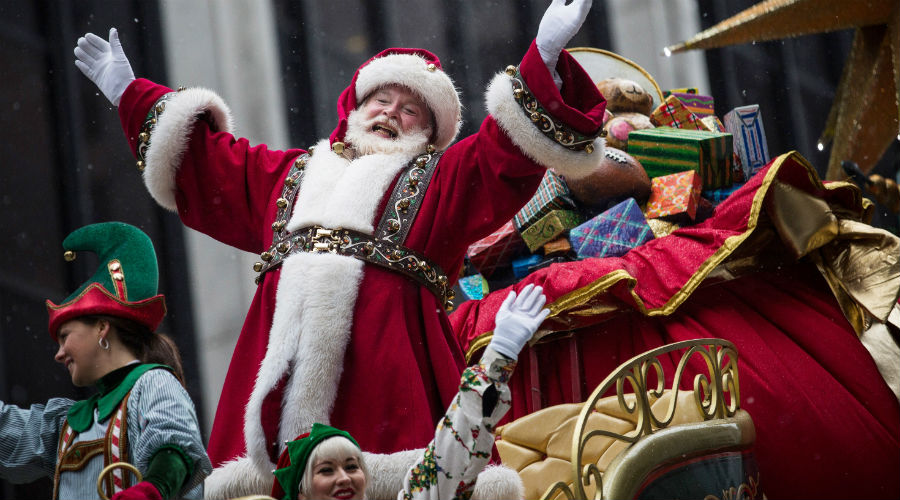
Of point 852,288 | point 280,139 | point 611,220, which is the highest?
point 280,139

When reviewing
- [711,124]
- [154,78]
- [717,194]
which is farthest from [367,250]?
[154,78]

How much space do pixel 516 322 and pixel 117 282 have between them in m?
1.16

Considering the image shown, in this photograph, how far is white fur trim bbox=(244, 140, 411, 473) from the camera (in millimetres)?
2631

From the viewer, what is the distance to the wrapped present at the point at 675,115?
4316mm

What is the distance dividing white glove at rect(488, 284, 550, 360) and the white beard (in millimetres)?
842

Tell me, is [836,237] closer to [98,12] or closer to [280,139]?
[280,139]

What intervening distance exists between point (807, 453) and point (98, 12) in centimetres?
344

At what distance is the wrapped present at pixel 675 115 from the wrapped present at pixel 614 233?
69cm

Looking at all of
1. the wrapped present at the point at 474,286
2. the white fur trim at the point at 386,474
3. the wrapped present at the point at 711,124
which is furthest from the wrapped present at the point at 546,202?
the white fur trim at the point at 386,474

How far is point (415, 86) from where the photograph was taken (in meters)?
3.12

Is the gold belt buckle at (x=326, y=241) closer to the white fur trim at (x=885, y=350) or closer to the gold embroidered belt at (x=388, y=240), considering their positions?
the gold embroidered belt at (x=388, y=240)

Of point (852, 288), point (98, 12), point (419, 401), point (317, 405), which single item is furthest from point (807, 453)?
point (98, 12)

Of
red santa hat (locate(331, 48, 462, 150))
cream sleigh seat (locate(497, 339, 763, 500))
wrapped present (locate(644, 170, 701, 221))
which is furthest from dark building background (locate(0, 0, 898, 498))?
cream sleigh seat (locate(497, 339, 763, 500))

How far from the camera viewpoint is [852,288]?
3.37m
